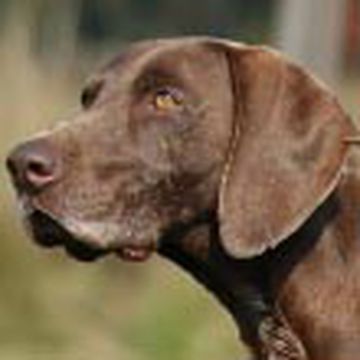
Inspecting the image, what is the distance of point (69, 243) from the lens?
24.2ft

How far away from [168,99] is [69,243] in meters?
0.53

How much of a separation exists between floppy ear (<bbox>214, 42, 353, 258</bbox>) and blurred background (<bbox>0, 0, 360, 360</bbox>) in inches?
54.6

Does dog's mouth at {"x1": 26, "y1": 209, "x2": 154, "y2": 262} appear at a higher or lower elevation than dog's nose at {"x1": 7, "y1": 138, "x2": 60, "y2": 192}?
lower

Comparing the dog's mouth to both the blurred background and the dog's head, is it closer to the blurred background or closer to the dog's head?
the dog's head

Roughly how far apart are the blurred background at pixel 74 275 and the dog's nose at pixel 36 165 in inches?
66.4

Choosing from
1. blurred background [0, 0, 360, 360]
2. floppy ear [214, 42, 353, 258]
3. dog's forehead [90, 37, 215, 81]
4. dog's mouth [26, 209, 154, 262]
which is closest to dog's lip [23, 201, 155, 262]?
dog's mouth [26, 209, 154, 262]

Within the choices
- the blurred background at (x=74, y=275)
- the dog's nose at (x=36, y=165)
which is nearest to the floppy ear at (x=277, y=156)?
the dog's nose at (x=36, y=165)

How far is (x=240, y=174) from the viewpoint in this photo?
7.39m

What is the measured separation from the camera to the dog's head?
7238 mm

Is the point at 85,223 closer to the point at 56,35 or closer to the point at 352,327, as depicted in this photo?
the point at 352,327

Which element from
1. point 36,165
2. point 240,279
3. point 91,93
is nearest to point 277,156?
point 240,279

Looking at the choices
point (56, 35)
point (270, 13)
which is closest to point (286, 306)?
point (56, 35)

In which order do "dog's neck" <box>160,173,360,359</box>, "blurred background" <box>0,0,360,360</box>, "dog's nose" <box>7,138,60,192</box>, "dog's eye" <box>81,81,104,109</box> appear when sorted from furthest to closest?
"blurred background" <box>0,0,360,360</box>
"dog's eye" <box>81,81,104,109</box>
"dog's neck" <box>160,173,360,359</box>
"dog's nose" <box>7,138,60,192</box>

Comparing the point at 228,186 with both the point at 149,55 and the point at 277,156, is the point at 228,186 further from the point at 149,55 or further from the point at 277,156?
the point at 149,55
